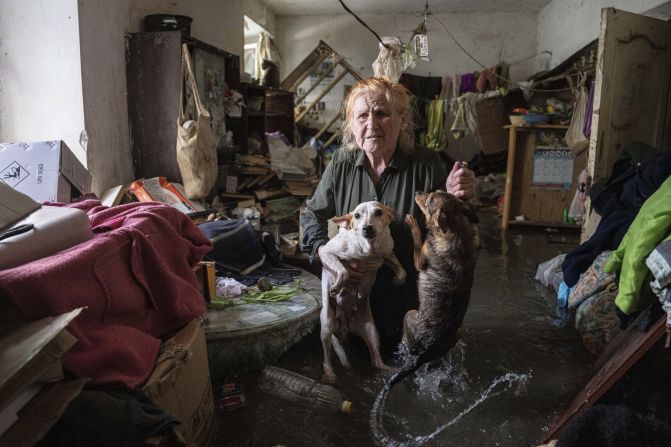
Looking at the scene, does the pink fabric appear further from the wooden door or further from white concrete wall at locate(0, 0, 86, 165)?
the wooden door

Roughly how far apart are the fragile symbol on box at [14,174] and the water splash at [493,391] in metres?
2.98

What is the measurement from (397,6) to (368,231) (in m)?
8.73

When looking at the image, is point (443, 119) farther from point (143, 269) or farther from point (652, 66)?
point (143, 269)

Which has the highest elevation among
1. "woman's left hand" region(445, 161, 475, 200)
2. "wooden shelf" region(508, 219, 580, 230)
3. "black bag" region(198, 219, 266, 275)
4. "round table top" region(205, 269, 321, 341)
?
"woman's left hand" region(445, 161, 475, 200)

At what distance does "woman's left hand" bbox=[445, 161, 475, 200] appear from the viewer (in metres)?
2.22

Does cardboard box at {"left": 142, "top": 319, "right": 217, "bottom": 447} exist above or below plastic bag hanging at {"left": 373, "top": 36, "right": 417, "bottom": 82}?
below

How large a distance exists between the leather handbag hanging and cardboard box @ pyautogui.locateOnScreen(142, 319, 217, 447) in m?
2.34

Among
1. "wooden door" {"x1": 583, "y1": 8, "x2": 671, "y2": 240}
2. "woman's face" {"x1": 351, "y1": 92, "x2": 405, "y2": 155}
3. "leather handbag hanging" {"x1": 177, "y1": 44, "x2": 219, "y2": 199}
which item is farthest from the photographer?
"leather handbag hanging" {"x1": 177, "y1": 44, "x2": 219, "y2": 199}

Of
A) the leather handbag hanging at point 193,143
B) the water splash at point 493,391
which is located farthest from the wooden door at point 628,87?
the leather handbag hanging at point 193,143

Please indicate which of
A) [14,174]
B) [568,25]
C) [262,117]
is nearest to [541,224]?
[568,25]

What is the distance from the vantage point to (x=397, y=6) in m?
9.62

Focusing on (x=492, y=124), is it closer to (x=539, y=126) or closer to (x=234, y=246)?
(x=539, y=126)

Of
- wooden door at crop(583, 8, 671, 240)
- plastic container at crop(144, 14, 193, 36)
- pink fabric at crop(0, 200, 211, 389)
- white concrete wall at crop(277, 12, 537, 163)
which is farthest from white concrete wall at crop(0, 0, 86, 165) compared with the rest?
white concrete wall at crop(277, 12, 537, 163)

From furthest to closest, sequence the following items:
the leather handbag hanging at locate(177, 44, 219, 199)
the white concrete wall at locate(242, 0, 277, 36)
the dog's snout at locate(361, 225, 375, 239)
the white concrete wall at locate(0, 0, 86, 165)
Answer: the white concrete wall at locate(242, 0, 277, 36) → the leather handbag hanging at locate(177, 44, 219, 199) → the white concrete wall at locate(0, 0, 86, 165) → the dog's snout at locate(361, 225, 375, 239)
